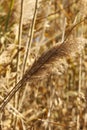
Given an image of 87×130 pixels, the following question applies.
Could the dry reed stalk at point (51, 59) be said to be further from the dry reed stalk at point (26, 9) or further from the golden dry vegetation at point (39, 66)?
the dry reed stalk at point (26, 9)

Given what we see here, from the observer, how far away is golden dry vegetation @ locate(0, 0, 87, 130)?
91cm

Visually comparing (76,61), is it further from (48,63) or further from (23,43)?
(48,63)

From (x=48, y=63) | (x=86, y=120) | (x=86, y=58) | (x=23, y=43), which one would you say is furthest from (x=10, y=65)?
(x=48, y=63)

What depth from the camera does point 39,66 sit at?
2.92ft

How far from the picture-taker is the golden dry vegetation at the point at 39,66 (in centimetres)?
91

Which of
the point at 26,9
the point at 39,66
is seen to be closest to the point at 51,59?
the point at 39,66

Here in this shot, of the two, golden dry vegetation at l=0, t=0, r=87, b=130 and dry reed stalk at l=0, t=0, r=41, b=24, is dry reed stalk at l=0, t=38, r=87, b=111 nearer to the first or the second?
golden dry vegetation at l=0, t=0, r=87, b=130

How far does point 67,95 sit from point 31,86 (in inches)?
10.0

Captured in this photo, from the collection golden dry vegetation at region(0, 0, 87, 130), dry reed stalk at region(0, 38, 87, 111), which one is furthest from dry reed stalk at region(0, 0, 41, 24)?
dry reed stalk at region(0, 38, 87, 111)

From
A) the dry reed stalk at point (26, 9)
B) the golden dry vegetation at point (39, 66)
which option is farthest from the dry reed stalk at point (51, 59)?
the dry reed stalk at point (26, 9)

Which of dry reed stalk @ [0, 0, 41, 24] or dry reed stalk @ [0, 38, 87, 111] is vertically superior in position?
dry reed stalk @ [0, 0, 41, 24]

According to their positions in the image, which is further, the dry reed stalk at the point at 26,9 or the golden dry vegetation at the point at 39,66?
the dry reed stalk at the point at 26,9

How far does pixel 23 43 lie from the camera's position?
189cm

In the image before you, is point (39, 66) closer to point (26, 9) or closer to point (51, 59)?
point (51, 59)
